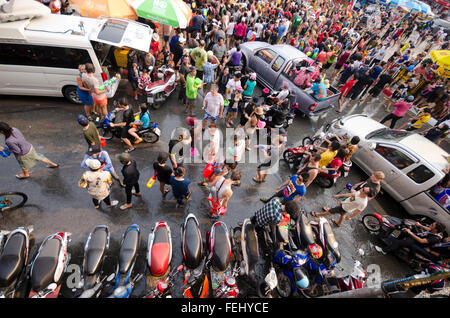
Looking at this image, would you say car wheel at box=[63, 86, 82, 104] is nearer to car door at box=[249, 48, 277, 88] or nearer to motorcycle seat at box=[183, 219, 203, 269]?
motorcycle seat at box=[183, 219, 203, 269]

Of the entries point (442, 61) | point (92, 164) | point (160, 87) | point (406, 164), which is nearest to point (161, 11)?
point (160, 87)

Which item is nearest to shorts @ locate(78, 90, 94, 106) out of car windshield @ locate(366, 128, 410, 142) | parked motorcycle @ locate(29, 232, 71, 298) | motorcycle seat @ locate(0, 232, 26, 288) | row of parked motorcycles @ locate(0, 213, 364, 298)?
row of parked motorcycles @ locate(0, 213, 364, 298)

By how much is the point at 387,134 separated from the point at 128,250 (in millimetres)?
8875

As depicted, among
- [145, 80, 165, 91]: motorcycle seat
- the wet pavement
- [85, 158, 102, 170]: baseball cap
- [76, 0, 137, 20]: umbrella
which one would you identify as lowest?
the wet pavement

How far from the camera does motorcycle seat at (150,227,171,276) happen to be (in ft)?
13.7

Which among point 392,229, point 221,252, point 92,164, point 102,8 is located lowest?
point 392,229

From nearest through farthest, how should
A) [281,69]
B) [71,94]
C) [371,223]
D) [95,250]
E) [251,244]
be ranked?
[95,250]
[251,244]
[371,223]
[71,94]
[281,69]

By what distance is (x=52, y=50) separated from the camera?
21.7ft

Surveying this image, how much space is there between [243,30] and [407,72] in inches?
402

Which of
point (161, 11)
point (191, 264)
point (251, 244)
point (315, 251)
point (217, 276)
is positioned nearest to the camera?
point (191, 264)

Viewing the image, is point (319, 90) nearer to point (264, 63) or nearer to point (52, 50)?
point (264, 63)

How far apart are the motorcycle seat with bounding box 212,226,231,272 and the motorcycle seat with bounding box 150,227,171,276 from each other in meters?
0.93
